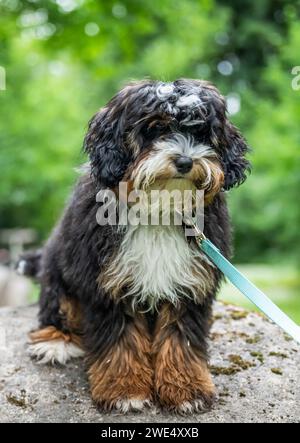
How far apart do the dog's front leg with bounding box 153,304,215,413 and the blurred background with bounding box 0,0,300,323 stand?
15.8 ft

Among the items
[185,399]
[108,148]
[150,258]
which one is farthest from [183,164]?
[185,399]

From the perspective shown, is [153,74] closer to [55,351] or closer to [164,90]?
[55,351]

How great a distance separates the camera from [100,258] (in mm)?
3238

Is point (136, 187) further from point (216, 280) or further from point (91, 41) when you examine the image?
point (91, 41)

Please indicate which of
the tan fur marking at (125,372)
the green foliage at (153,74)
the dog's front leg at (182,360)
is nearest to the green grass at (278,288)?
the green foliage at (153,74)

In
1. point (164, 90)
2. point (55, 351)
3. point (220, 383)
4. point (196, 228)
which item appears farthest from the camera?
point (55, 351)

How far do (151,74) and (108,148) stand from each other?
13171 millimetres

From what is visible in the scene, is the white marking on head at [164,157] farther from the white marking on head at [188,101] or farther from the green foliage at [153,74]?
the green foliage at [153,74]

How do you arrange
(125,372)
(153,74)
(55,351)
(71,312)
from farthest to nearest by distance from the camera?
(153,74) < (71,312) < (55,351) < (125,372)

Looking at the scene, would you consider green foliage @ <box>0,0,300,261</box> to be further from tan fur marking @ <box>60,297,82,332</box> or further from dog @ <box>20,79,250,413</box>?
dog @ <box>20,79,250,413</box>

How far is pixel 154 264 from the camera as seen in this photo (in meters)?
3.20

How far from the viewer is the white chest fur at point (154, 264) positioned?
319 centimetres
